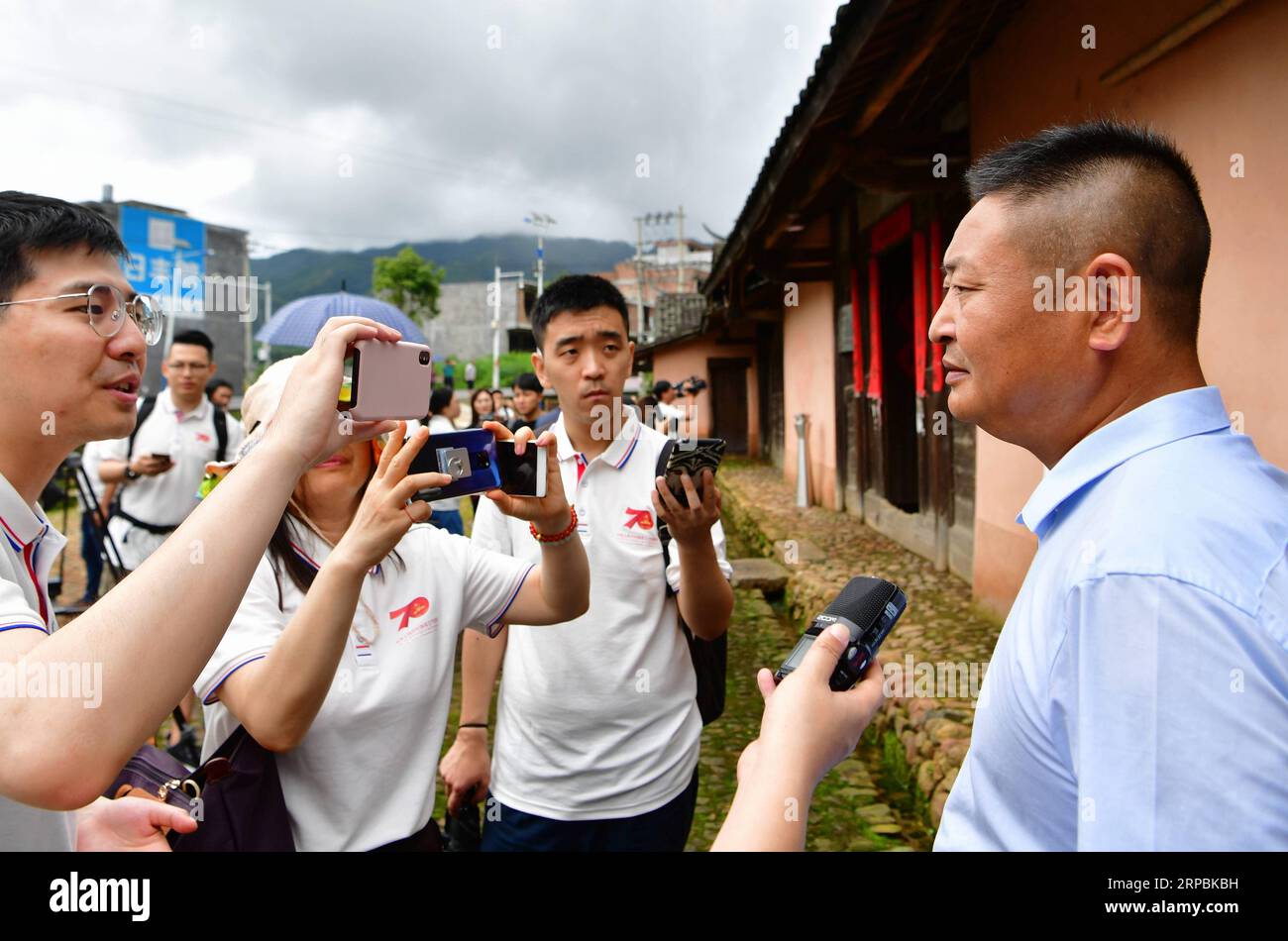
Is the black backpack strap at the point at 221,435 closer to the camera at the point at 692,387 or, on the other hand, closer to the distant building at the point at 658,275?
the camera at the point at 692,387

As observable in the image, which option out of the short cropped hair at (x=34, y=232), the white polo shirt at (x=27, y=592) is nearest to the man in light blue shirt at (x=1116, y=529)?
the white polo shirt at (x=27, y=592)

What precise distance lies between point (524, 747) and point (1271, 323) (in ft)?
10.2

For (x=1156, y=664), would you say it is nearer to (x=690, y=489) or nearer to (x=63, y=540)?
(x=690, y=489)

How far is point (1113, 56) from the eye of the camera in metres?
4.10

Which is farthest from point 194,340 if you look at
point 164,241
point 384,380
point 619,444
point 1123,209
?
point 164,241

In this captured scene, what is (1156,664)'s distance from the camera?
96 centimetres

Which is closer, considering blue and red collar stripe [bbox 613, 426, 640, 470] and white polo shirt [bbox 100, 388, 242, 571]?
blue and red collar stripe [bbox 613, 426, 640, 470]

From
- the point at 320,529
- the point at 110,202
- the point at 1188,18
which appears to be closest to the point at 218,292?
the point at 320,529

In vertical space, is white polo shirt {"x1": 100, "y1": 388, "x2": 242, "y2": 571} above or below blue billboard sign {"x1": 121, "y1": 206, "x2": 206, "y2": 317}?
below

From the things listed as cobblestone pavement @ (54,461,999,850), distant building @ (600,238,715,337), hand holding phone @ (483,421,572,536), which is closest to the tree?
distant building @ (600,238,715,337)

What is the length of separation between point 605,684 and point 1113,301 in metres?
1.72

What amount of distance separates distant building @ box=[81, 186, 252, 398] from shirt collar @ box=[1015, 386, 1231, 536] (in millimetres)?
29232

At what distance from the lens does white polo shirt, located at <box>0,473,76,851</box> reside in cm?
113

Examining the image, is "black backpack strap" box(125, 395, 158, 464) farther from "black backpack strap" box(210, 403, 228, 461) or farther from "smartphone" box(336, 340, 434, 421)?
"smartphone" box(336, 340, 434, 421)
